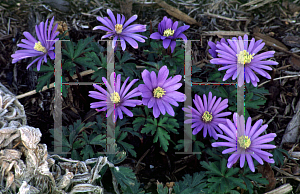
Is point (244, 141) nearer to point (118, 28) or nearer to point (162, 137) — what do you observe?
point (162, 137)

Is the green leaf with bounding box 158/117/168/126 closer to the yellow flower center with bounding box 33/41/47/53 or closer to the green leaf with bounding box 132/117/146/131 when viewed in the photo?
the green leaf with bounding box 132/117/146/131

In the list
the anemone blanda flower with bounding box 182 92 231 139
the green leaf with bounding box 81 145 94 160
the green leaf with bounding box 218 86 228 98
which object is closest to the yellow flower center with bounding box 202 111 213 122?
the anemone blanda flower with bounding box 182 92 231 139

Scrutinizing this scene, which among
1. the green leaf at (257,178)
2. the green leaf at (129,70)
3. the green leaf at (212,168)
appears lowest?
the green leaf at (257,178)

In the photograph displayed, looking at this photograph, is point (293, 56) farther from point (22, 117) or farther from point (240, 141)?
point (22, 117)

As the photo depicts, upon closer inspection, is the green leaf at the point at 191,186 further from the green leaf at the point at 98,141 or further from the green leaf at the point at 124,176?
the green leaf at the point at 98,141

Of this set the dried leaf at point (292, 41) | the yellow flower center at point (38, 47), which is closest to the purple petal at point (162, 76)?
the yellow flower center at point (38, 47)

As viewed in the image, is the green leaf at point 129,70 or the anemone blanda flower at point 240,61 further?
the green leaf at point 129,70
